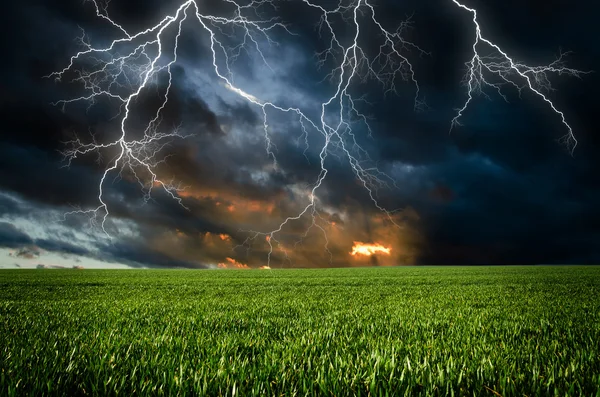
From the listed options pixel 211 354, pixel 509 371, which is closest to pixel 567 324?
pixel 509 371

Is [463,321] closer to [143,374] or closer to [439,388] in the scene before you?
[439,388]

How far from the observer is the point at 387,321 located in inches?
238

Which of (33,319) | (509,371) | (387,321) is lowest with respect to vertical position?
(33,319)

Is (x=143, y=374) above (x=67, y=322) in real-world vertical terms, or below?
above

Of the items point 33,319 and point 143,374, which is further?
point 33,319

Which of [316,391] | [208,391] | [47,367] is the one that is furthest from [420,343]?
[47,367]

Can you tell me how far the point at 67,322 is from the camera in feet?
19.6

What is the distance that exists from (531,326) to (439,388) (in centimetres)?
434

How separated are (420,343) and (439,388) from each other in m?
1.84

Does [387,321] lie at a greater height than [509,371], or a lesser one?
lesser

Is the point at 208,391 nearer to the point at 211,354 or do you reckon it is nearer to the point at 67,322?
the point at 211,354

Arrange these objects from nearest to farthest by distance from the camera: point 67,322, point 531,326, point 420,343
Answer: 1. point 420,343
2. point 531,326
3. point 67,322

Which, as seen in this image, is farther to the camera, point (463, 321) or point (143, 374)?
point (463, 321)

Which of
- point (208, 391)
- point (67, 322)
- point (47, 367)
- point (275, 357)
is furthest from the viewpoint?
point (67, 322)
